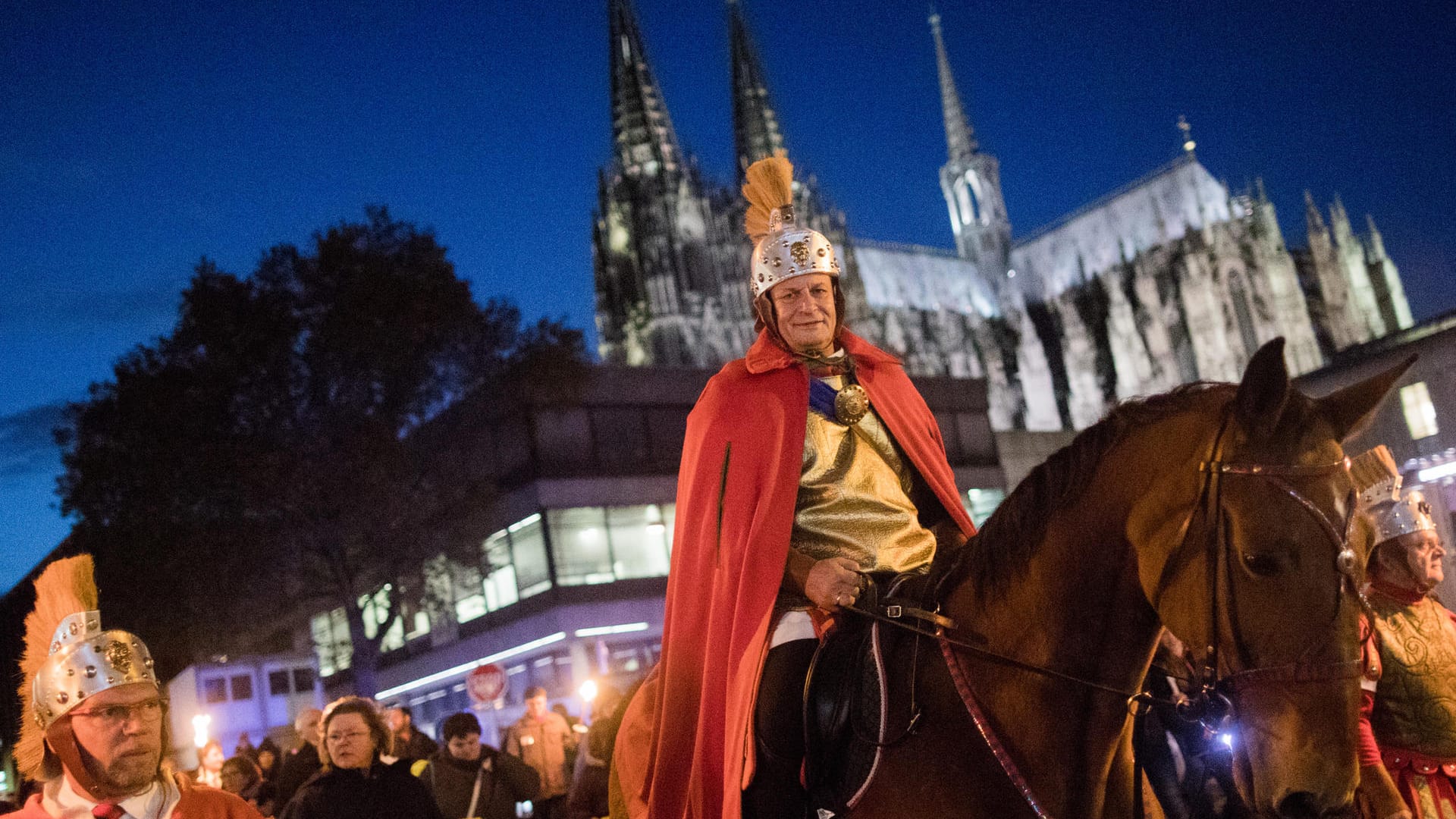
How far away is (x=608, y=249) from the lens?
78.1 meters

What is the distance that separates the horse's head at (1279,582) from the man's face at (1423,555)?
2.71 m

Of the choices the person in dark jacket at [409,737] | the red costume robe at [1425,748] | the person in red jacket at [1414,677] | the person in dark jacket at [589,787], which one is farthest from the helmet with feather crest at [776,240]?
the person in dark jacket at [409,737]

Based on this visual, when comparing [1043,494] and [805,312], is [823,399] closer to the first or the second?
[805,312]

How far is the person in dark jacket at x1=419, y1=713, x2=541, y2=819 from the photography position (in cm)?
940

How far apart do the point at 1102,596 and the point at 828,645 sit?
905 mm

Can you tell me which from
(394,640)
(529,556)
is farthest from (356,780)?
(394,640)

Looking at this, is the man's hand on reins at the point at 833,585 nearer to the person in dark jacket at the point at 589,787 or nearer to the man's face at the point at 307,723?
the person in dark jacket at the point at 589,787

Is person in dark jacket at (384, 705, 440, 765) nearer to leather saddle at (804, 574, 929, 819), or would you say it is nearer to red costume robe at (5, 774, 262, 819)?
red costume robe at (5, 774, 262, 819)

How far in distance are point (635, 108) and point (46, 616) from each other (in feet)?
284

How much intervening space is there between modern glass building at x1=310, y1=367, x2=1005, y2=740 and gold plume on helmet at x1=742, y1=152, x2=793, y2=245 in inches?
1183

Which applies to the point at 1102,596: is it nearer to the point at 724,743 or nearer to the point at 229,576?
the point at 724,743

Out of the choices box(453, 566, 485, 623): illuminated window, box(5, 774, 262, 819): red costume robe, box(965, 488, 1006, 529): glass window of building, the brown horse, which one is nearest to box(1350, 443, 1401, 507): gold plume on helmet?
the brown horse

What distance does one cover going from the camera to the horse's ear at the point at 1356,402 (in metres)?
2.78

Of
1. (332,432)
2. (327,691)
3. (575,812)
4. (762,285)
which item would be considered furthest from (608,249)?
(762,285)
